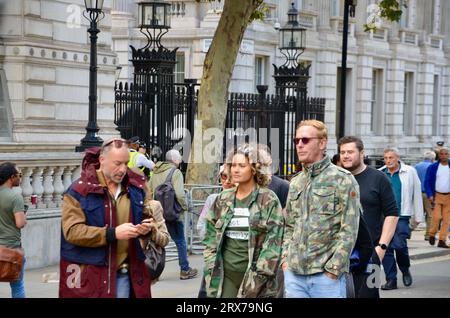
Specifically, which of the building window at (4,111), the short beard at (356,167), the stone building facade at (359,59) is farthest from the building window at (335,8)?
the short beard at (356,167)

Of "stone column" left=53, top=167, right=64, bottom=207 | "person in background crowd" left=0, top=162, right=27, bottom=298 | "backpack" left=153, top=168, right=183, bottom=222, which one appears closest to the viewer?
"person in background crowd" left=0, top=162, right=27, bottom=298

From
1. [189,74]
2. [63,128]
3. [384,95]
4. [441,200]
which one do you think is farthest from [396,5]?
[384,95]

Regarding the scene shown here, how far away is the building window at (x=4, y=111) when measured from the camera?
773 inches

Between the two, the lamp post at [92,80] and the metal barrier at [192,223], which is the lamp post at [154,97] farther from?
the lamp post at [92,80]


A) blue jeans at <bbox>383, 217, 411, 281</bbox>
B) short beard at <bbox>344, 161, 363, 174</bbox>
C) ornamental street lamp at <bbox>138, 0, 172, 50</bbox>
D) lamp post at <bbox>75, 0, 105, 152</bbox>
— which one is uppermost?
ornamental street lamp at <bbox>138, 0, 172, 50</bbox>

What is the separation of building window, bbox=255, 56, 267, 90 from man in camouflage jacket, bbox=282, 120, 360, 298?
82.7 ft

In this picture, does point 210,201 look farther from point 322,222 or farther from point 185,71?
point 185,71

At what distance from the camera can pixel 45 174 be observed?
1580cm

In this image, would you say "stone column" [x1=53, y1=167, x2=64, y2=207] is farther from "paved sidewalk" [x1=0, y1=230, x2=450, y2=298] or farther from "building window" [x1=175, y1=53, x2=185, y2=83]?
"building window" [x1=175, y1=53, x2=185, y2=83]

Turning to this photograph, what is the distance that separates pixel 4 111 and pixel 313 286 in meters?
12.6

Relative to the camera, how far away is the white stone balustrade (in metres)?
15.3

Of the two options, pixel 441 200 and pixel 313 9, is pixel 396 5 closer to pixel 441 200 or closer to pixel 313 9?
pixel 441 200

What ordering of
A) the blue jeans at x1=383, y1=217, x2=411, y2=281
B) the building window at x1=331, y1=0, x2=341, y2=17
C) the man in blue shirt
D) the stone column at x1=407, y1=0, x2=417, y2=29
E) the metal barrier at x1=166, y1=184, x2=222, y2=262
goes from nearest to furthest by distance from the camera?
the blue jeans at x1=383, y1=217, x2=411, y2=281 < the metal barrier at x1=166, y1=184, x2=222, y2=262 < the man in blue shirt < the building window at x1=331, y1=0, x2=341, y2=17 < the stone column at x1=407, y1=0, x2=417, y2=29

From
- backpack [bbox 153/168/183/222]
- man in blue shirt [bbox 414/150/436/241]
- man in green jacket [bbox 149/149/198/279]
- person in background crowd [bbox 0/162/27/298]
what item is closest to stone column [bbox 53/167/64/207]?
man in green jacket [bbox 149/149/198/279]
